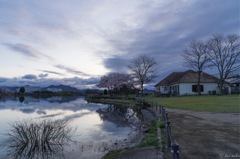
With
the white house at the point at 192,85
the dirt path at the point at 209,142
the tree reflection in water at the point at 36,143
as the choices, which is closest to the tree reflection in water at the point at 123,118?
the tree reflection in water at the point at 36,143

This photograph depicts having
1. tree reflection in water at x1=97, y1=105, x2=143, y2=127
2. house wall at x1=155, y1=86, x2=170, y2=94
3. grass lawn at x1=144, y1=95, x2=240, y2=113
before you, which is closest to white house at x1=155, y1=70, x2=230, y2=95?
house wall at x1=155, y1=86, x2=170, y2=94

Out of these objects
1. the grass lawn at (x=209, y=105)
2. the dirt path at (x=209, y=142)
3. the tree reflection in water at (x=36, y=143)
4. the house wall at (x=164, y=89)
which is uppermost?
the house wall at (x=164, y=89)

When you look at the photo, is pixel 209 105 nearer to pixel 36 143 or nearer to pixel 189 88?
pixel 36 143

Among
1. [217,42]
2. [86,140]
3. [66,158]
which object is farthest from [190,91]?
[66,158]

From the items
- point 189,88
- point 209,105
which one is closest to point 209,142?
point 209,105

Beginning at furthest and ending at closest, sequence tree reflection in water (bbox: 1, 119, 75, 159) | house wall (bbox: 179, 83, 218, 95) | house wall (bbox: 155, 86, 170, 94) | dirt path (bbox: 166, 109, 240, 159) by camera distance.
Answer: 1. house wall (bbox: 155, 86, 170, 94)
2. house wall (bbox: 179, 83, 218, 95)
3. tree reflection in water (bbox: 1, 119, 75, 159)
4. dirt path (bbox: 166, 109, 240, 159)

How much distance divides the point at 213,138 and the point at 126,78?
51.0 metres

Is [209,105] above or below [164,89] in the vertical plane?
below

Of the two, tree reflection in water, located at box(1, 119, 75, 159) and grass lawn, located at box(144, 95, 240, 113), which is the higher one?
grass lawn, located at box(144, 95, 240, 113)

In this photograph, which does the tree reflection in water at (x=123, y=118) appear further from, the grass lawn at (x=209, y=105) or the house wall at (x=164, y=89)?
the house wall at (x=164, y=89)

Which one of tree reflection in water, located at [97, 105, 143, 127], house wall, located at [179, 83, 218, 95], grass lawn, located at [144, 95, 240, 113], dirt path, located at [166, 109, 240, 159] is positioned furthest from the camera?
house wall, located at [179, 83, 218, 95]

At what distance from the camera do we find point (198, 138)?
8.48 metres

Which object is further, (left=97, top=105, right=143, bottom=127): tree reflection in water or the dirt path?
(left=97, top=105, right=143, bottom=127): tree reflection in water

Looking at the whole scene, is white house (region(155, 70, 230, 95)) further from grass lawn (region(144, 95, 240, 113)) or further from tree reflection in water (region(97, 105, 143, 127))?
tree reflection in water (region(97, 105, 143, 127))
